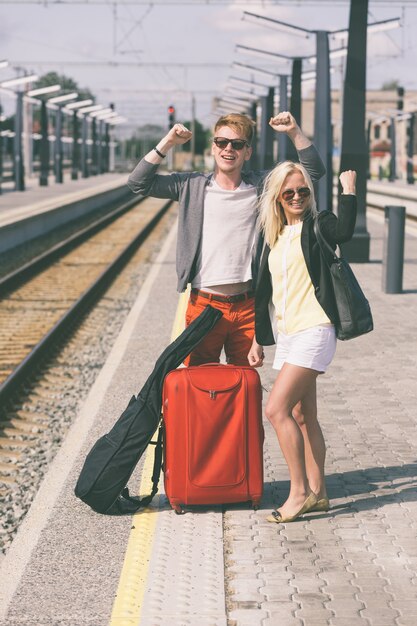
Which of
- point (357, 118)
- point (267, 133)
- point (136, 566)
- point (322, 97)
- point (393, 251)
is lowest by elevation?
point (136, 566)

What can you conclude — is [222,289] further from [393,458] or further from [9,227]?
[9,227]

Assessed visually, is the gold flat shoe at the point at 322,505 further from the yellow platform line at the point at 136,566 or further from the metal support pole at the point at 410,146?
the metal support pole at the point at 410,146

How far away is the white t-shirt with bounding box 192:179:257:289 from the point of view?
5.18 m

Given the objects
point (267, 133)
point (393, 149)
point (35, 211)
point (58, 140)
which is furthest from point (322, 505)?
point (393, 149)

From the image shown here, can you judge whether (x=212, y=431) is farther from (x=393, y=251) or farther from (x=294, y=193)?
(x=393, y=251)

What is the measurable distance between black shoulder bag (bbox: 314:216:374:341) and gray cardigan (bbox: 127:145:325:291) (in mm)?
378

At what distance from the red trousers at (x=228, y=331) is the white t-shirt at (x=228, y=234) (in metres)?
0.13

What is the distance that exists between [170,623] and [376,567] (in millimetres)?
946

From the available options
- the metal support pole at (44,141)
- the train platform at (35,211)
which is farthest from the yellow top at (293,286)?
the metal support pole at (44,141)

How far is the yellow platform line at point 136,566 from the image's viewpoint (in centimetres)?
408

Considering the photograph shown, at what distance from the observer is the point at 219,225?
5.19 meters

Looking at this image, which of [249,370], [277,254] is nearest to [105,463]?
[249,370]

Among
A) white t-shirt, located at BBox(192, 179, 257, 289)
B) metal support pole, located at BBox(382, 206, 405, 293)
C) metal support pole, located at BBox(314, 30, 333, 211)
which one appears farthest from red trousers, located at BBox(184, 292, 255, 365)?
metal support pole, located at BBox(314, 30, 333, 211)

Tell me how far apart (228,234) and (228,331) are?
18.0 inches
